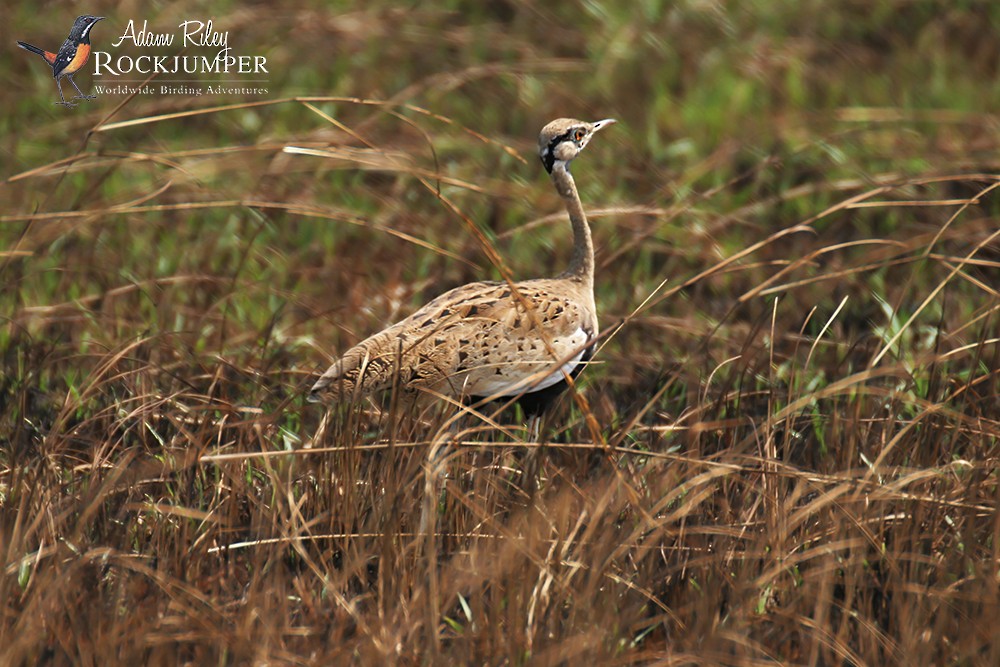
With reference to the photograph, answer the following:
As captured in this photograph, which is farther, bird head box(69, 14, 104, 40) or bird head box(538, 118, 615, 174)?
bird head box(69, 14, 104, 40)

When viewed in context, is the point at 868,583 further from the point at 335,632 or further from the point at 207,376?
the point at 207,376

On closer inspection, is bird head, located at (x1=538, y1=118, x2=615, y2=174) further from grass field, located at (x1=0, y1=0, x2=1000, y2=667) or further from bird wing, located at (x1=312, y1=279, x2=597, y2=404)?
bird wing, located at (x1=312, y1=279, x2=597, y2=404)

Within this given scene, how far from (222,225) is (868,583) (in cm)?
375

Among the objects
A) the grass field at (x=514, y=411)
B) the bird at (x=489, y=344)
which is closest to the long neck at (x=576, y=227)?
the bird at (x=489, y=344)

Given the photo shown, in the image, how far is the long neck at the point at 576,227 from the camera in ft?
12.7

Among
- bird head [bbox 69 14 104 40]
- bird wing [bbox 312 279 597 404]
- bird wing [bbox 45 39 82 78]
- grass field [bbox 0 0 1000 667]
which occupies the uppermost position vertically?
bird head [bbox 69 14 104 40]

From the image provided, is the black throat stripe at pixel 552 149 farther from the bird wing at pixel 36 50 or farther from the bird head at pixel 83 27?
the bird head at pixel 83 27

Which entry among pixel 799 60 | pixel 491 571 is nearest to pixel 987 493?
pixel 491 571

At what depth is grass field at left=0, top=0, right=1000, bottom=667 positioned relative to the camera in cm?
292

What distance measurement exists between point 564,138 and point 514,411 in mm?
979

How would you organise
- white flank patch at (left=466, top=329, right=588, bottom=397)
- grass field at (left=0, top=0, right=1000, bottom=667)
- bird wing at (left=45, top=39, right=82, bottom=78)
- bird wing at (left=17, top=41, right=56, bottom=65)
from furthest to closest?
1. bird wing at (left=45, top=39, right=82, bottom=78)
2. bird wing at (left=17, top=41, right=56, bottom=65)
3. white flank patch at (left=466, top=329, right=588, bottom=397)
4. grass field at (left=0, top=0, right=1000, bottom=667)
